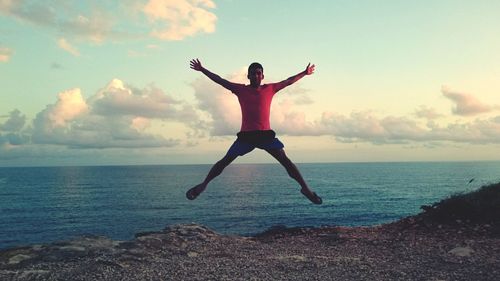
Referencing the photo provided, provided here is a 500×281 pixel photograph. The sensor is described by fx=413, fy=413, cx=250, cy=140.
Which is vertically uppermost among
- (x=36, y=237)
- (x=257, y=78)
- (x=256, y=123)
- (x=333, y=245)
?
(x=257, y=78)

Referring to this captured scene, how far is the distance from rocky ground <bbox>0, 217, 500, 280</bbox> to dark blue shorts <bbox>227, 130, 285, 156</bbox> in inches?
269

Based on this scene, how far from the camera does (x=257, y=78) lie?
7.59m

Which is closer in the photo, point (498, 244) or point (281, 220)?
point (498, 244)

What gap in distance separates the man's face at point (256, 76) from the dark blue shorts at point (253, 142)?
94 centimetres

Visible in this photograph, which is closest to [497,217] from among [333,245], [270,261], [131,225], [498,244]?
[498,244]

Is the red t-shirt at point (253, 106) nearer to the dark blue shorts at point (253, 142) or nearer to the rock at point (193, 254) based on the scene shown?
the dark blue shorts at point (253, 142)

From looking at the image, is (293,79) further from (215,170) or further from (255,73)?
A: (215,170)

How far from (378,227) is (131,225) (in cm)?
4794

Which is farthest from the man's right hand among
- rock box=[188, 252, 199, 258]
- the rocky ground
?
rock box=[188, 252, 199, 258]

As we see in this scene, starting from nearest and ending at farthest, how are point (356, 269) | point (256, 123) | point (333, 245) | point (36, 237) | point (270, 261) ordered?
1. point (256, 123)
2. point (356, 269)
3. point (270, 261)
4. point (333, 245)
5. point (36, 237)

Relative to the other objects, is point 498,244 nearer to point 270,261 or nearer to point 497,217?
point 497,217

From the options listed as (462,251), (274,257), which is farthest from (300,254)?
(462,251)

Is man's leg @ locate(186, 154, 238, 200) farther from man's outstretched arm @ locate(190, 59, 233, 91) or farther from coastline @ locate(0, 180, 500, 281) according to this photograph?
coastline @ locate(0, 180, 500, 281)

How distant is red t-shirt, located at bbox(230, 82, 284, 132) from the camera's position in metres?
7.54
